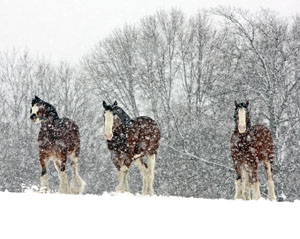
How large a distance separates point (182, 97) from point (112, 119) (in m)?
21.1

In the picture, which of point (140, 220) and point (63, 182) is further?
point (63, 182)

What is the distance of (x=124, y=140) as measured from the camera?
12016 millimetres

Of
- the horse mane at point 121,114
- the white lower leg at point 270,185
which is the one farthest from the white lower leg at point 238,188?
the horse mane at point 121,114

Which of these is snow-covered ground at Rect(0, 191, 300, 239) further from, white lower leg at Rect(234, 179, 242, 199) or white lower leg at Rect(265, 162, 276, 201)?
white lower leg at Rect(265, 162, 276, 201)

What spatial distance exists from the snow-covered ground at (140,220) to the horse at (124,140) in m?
4.50

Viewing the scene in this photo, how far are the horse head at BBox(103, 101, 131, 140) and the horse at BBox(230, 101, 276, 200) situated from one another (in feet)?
9.20

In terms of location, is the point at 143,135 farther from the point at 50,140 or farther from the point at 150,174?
the point at 50,140

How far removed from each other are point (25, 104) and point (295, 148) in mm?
22440

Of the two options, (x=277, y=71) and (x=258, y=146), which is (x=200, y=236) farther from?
(x=277, y=71)

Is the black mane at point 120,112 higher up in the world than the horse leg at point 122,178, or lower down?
higher up

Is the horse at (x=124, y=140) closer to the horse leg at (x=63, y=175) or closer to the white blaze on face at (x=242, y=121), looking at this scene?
the horse leg at (x=63, y=175)

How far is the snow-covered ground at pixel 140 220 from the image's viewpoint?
5230 millimetres

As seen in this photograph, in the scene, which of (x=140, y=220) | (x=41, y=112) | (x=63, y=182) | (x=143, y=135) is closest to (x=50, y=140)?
(x=41, y=112)

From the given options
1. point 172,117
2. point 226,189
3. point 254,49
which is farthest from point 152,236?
point 172,117
